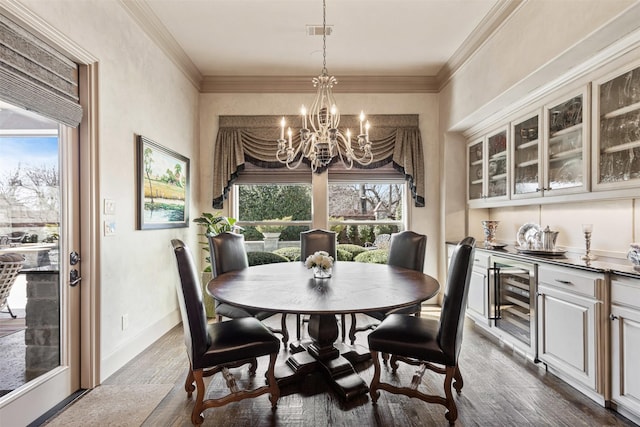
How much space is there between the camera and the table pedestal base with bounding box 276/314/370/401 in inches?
84.8

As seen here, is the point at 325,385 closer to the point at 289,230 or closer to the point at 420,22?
the point at 289,230

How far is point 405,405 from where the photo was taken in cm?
205

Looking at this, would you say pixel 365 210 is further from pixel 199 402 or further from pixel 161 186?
pixel 199 402

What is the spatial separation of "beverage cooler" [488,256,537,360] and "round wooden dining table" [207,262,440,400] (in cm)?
90

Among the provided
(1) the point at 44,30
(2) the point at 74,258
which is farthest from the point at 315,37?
(2) the point at 74,258

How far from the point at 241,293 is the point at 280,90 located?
9.88ft

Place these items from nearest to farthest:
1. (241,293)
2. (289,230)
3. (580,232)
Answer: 1. (241,293)
2. (580,232)
3. (289,230)

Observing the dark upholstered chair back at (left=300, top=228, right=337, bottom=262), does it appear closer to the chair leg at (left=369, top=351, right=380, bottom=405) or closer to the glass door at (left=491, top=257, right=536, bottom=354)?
the chair leg at (left=369, top=351, right=380, bottom=405)

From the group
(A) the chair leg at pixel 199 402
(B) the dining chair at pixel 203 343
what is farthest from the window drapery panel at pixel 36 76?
(A) the chair leg at pixel 199 402

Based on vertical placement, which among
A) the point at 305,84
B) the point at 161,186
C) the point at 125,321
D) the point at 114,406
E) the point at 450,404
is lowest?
the point at 114,406

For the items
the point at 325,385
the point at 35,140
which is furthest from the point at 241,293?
the point at 35,140

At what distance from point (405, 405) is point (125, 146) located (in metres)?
2.80

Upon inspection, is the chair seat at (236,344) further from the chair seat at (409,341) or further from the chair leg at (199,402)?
the chair seat at (409,341)

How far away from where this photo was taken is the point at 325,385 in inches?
89.9
